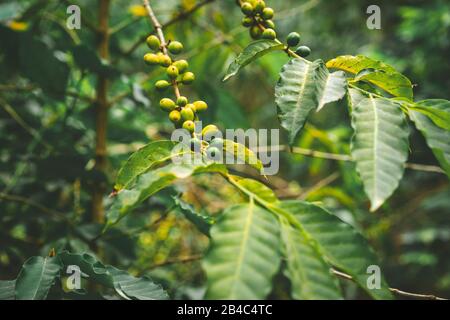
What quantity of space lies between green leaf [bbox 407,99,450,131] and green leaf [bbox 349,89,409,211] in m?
0.04

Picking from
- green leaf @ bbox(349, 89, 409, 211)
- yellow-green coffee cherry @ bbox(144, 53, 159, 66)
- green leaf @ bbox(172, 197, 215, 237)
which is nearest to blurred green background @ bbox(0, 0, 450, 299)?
green leaf @ bbox(172, 197, 215, 237)

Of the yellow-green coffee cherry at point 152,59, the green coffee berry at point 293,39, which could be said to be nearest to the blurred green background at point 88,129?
the yellow-green coffee cherry at point 152,59

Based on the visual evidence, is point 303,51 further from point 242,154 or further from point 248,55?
point 242,154

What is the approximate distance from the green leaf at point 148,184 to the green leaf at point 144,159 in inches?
3.2

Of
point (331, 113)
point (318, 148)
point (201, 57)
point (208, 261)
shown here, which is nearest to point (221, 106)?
point (201, 57)

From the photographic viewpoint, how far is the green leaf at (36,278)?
24.5 inches

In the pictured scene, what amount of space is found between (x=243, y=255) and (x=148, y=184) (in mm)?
163

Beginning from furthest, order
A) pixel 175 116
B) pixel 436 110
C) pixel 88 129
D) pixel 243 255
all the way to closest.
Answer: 1. pixel 88 129
2. pixel 175 116
3. pixel 436 110
4. pixel 243 255

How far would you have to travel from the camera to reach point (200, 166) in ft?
1.85

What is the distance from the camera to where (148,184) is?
55 cm

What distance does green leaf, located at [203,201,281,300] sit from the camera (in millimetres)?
469

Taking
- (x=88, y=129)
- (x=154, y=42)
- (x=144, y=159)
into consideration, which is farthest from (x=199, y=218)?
(x=88, y=129)

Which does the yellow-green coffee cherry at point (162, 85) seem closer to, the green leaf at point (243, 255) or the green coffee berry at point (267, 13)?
the green coffee berry at point (267, 13)

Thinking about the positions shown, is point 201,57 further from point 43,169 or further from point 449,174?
point 449,174
